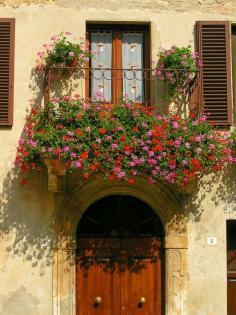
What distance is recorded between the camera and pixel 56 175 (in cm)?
966

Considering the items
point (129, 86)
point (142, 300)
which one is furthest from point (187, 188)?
point (129, 86)

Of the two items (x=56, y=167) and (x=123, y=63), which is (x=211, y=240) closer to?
(x=56, y=167)

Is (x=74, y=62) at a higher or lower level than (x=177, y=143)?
higher

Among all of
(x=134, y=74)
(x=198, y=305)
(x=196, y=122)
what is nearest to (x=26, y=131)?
(x=134, y=74)

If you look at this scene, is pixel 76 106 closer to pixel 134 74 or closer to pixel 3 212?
pixel 134 74

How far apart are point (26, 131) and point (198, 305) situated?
376cm

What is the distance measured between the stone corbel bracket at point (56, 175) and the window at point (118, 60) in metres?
1.56

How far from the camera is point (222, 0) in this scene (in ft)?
35.4

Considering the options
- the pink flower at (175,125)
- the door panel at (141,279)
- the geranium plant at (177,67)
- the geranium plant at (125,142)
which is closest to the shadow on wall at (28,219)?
the geranium plant at (125,142)

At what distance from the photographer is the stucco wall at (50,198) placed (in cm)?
1000

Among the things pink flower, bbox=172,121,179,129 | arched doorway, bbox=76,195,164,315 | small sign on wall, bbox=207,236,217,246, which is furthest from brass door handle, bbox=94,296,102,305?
pink flower, bbox=172,121,179,129

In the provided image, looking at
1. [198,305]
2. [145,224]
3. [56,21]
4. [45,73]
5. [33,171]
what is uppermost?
[56,21]

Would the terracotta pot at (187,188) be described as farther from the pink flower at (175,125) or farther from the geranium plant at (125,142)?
the pink flower at (175,125)

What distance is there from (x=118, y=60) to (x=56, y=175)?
7.72ft
